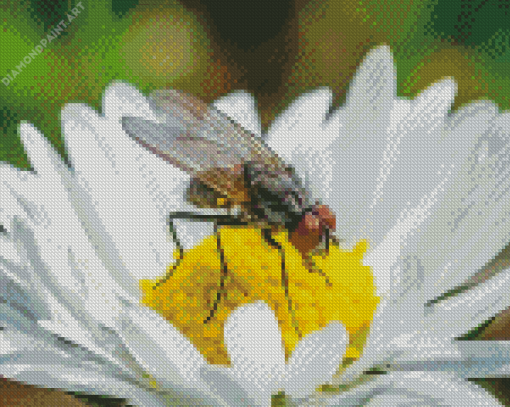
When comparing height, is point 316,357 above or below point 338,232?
below

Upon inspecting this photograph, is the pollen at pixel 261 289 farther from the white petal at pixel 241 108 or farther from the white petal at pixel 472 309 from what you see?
the white petal at pixel 241 108

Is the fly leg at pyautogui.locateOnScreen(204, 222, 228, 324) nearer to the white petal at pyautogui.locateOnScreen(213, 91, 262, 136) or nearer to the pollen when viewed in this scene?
the pollen

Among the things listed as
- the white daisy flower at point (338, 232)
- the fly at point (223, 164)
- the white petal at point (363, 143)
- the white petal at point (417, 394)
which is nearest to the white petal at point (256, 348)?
the white daisy flower at point (338, 232)

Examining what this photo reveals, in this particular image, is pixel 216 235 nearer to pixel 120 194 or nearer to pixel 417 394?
pixel 120 194

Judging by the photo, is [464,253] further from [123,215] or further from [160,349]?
[123,215]

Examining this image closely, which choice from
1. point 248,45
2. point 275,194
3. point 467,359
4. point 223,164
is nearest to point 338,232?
point 275,194

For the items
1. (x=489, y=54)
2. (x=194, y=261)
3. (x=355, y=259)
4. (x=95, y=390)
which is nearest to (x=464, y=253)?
(x=355, y=259)
